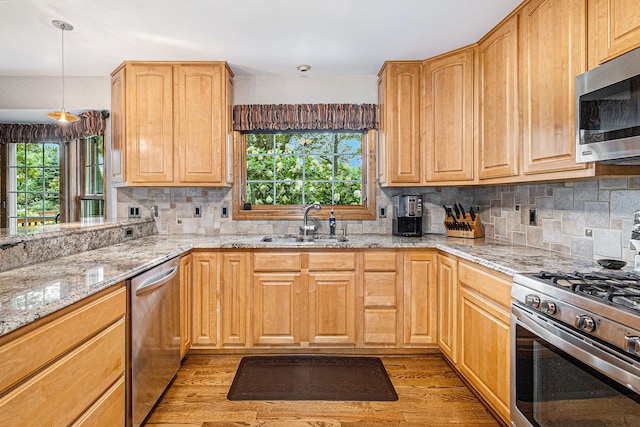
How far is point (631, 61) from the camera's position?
4.61 feet

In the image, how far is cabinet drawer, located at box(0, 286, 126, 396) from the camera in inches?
40.5

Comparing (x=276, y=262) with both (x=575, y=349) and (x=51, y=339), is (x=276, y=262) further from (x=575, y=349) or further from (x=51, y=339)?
(x=575, y=349)

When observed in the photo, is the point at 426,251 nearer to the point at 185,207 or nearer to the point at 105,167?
the point at 185,207

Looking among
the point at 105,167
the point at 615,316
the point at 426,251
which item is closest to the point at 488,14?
the point at 426,251

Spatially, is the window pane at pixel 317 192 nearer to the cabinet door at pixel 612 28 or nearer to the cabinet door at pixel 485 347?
the cabinet door at pixel 485 347

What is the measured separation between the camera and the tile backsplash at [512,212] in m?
1.91

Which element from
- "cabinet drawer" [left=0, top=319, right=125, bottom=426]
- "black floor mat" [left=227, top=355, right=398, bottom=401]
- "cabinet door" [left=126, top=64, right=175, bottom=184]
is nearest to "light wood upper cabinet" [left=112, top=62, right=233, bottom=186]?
"cabinet door" [left=126, top=64, right=175, bottom=184]

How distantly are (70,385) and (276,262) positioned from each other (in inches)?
62.9

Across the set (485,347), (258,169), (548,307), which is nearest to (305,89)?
(258,169)

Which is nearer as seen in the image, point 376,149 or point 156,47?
point 156,47

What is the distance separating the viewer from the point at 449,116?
2.88m

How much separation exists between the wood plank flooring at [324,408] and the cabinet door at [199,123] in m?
1.59

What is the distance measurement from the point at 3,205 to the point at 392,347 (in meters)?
4.60

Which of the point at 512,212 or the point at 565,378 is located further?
the point at 512,212
